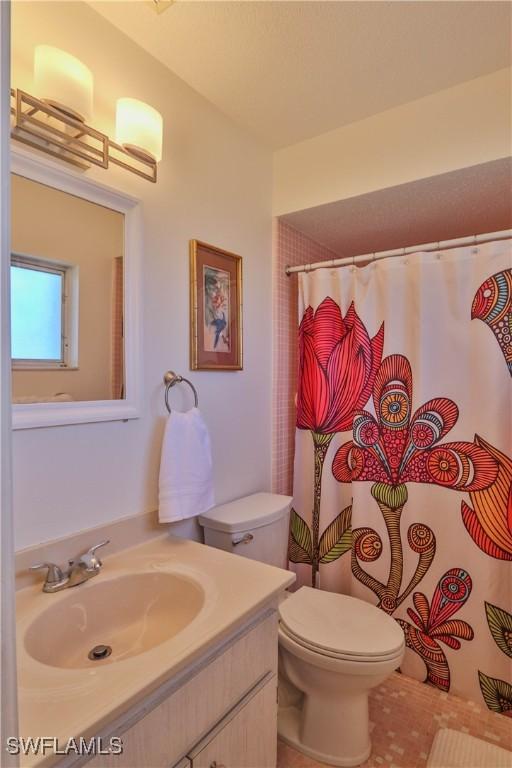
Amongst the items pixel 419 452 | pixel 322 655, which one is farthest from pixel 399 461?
pixel 322 655

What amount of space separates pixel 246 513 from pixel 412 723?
0.99m

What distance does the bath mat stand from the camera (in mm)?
1315

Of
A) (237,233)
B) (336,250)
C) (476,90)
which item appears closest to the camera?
(476,90)

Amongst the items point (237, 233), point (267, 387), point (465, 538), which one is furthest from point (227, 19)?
point (465, 538)

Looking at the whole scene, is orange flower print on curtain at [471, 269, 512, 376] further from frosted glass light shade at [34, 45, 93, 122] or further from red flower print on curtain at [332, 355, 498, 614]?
frosted glass light shade at [34, 45, 93, 122]

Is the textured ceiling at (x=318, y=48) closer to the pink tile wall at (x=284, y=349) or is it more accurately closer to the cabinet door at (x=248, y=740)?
the pink tile wall at (x=284, y=349)

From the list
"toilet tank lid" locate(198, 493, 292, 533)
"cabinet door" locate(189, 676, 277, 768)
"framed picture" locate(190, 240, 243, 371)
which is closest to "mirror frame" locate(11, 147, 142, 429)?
"framed picture" locate(190, 240, 243, 371)

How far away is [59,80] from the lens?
3.28 feet

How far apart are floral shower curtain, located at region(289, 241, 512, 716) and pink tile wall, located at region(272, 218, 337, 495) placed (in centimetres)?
9

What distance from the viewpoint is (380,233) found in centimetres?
216

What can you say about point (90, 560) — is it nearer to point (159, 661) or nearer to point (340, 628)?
point (159, 661)

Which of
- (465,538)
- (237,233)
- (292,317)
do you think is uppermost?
(237,233)

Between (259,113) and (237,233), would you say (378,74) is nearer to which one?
(259,113)

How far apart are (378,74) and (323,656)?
2.03 meters
